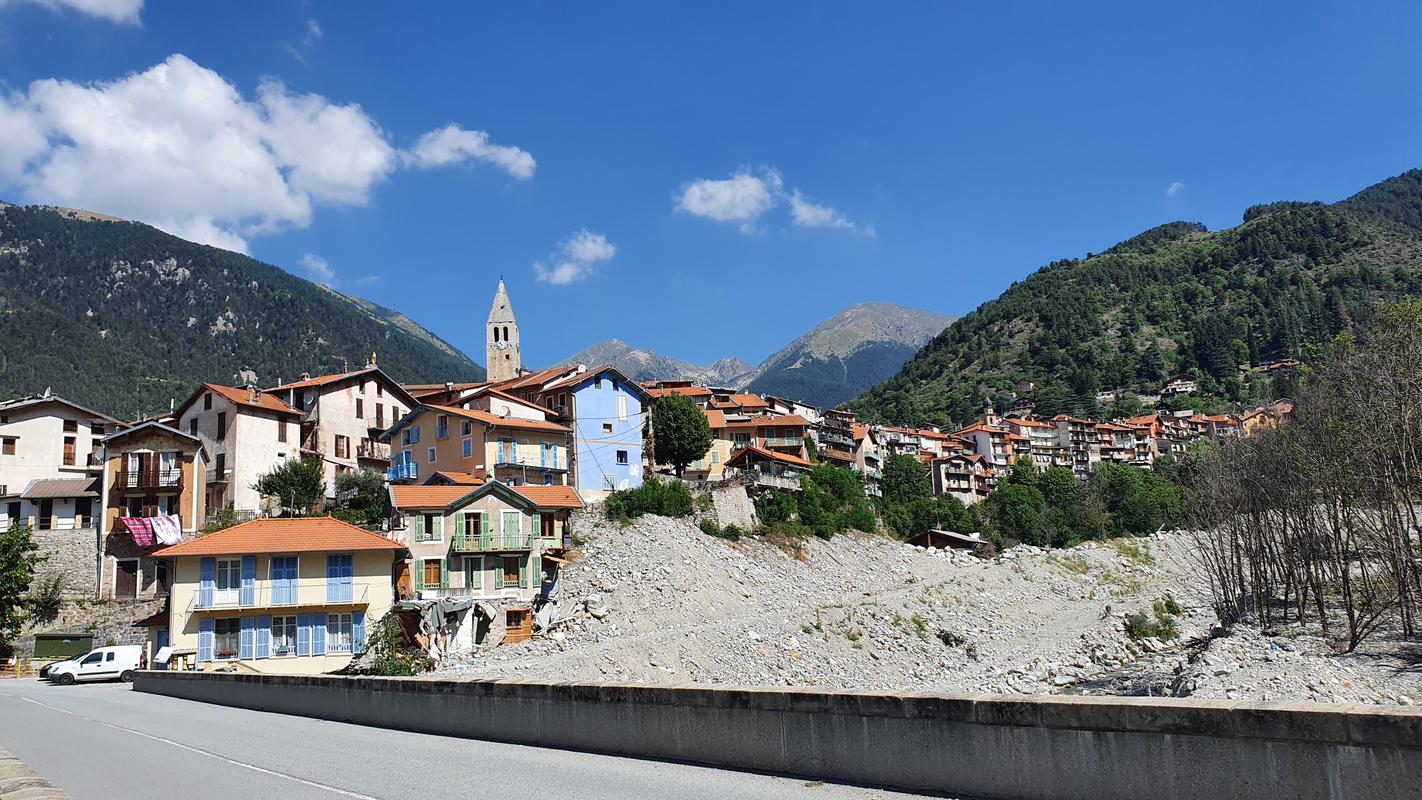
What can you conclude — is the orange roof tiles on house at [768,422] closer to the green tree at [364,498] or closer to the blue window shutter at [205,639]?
the green tree at [364,498]

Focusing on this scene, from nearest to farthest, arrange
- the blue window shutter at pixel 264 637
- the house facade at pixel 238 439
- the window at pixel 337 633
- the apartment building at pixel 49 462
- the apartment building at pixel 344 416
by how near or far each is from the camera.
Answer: the blue window shutter at pixel 264 637, the window at pixel 337 633, the apartment building at pixel 49 462, the house facade at pixel 238 439, the apartment building at pixel 344 416

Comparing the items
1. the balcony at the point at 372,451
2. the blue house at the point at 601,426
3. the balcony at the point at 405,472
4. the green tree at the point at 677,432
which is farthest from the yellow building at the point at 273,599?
the green tree at the point at 677,432

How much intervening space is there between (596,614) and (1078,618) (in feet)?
117

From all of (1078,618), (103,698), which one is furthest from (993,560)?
(103,698)

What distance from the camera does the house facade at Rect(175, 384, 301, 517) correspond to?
6238cm

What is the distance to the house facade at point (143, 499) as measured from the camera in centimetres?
5588

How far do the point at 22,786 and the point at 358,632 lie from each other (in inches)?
1363

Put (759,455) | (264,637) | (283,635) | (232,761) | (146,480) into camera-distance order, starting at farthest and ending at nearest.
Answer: (759,455)
(146,480)
(283,635)
(264,637)
(232,761)

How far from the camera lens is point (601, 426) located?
72.1 m

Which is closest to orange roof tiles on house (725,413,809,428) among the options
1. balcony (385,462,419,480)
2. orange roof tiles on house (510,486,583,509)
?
balcony (385,462,419,480)

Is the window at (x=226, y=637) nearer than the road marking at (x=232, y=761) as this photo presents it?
No

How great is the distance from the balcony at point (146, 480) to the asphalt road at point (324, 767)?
3978 cm

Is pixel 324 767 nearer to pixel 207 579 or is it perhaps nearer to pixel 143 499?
pixel 207 579

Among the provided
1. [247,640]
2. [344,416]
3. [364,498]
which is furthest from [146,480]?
[247,640]
